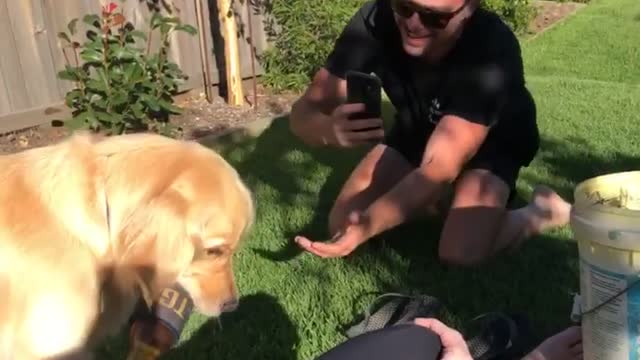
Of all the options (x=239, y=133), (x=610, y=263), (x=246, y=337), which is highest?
(x=610, y=263)

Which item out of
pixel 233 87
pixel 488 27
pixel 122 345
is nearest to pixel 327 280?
pixel 122 345

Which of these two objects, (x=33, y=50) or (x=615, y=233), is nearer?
(x=615, y=233)

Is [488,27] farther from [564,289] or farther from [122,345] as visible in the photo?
[122,345]

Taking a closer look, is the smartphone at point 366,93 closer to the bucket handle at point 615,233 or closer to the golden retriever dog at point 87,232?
the golden retriever dog at point 87,232

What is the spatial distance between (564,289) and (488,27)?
127 centimetres

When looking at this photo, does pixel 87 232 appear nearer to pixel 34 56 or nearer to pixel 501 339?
pixel 501 339

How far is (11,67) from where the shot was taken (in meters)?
6.29

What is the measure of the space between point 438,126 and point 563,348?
172cm

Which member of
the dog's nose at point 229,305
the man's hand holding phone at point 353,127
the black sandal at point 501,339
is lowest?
the black sandal at point 501,339

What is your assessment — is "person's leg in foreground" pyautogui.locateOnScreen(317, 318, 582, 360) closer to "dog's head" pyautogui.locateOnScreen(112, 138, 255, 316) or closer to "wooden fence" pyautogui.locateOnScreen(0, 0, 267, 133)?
"dog's head" pyautogui.locateOnScreen(112, 138, 255, 316)

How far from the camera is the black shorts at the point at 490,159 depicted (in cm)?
414

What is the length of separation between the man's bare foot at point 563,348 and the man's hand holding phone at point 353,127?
5.52 feet

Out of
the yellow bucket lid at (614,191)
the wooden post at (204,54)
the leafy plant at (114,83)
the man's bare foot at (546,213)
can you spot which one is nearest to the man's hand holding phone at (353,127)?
the man's bare foot at (546,213)

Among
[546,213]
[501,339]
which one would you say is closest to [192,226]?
[501,339]
